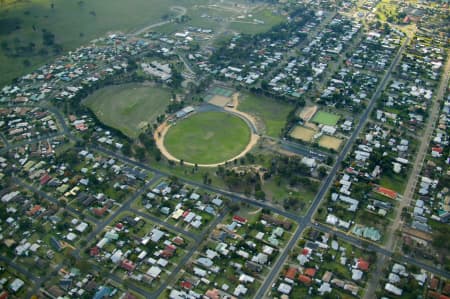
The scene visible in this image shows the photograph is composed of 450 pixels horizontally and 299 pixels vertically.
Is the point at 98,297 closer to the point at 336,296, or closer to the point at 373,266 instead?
the point at 336,296

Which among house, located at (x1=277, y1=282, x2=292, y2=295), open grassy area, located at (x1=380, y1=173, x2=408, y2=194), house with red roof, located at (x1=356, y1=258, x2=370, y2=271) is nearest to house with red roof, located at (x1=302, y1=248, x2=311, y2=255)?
house, located at (x1=277, y1=282, x2=292, y2=295)

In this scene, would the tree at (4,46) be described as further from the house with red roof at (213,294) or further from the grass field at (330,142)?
the house with red roof at (213,294)

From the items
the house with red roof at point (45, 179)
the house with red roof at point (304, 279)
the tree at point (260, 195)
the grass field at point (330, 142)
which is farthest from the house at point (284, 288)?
the house with red roof at point (45, 179)

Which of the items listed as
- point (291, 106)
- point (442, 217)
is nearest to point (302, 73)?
point (291, 106)

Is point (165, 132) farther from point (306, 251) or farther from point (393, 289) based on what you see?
point (393, 289)

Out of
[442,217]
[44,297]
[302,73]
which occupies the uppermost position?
[302,73]

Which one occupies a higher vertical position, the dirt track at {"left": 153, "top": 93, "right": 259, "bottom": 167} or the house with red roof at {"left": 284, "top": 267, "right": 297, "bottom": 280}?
the dirt track at {"left": 153, "top": 93, "right": 259, "bottom": 167}

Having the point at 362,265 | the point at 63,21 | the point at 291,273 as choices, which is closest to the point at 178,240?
the point at 291,273

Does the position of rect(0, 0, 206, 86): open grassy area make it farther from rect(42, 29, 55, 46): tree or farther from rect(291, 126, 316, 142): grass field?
rect(291, 126, 316, 142): grass field
